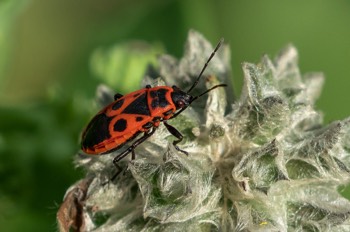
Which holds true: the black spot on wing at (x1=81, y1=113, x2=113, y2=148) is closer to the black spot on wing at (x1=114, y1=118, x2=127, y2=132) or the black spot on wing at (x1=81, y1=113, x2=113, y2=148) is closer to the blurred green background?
the black spot on wing at (x1=114, y1=118, x2=127, y2=132)

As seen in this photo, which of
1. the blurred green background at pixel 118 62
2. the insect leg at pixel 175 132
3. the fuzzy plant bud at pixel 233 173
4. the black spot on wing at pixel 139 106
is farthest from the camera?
the blurred green background at pixel 118 62

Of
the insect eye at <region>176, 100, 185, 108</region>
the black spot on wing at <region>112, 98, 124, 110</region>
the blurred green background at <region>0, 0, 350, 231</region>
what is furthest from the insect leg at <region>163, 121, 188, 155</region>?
the blurred green background at <region>0, 0, 350, 231</region>

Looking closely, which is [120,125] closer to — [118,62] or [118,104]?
[118,104]

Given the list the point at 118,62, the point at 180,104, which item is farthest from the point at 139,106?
the point at 118,62

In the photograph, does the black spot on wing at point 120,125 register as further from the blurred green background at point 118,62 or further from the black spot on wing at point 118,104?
the blurred green background at point 118,62

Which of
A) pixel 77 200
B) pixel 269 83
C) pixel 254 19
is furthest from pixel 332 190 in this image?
pixel 254 19

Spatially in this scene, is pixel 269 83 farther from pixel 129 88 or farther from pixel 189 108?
pixel 129 88

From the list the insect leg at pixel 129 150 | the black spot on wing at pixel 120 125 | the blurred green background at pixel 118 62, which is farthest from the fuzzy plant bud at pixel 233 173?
the blurred green background at pixel 118 62
